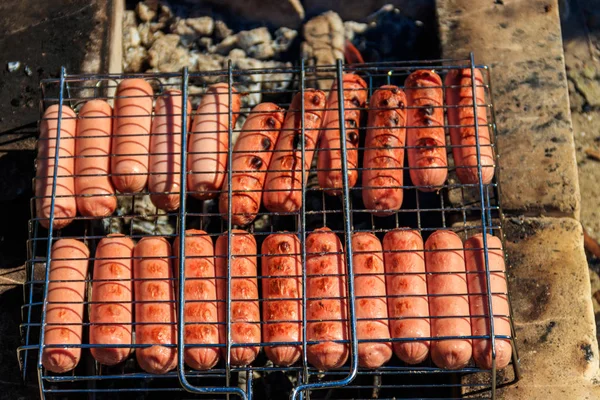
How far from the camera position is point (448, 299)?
4258 millimetres

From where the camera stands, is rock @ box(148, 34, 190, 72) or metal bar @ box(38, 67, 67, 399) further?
rock @ box(148, 34, 190, 72)

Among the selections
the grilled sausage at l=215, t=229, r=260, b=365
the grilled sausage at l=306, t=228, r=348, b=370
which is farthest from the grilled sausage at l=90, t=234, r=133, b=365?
the grilled sausage at l=306, t=228, r=348, b=370

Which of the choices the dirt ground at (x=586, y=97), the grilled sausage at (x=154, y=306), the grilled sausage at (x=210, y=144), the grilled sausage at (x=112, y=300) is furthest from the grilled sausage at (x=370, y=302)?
the dirt ground at (x=586, y=97)

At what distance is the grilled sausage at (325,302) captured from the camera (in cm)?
413

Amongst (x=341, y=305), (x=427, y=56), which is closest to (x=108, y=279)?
(x=341, y=305)

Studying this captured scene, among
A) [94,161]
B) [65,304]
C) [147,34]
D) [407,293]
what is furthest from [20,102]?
[407,293]

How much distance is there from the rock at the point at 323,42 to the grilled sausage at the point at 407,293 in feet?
6.79

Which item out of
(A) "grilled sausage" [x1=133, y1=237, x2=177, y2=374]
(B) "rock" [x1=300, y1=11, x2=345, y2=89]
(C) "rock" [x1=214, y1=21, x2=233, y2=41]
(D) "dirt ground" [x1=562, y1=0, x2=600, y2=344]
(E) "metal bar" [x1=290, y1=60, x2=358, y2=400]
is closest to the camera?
(E) "metal bar" [x1=290, y1=60, x2=358, y2=400]

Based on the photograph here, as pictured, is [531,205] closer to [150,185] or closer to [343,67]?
[343,67]

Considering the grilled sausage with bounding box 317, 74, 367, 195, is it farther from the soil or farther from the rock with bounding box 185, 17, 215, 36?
the soil

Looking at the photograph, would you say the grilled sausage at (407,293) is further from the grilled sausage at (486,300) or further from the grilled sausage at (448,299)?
the grilled sausage at (486,300)

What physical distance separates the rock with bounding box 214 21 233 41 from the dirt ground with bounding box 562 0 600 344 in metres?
3.13

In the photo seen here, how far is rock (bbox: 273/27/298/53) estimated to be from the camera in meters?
6.15

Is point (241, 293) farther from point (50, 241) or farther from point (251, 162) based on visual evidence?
point (50, 241)
